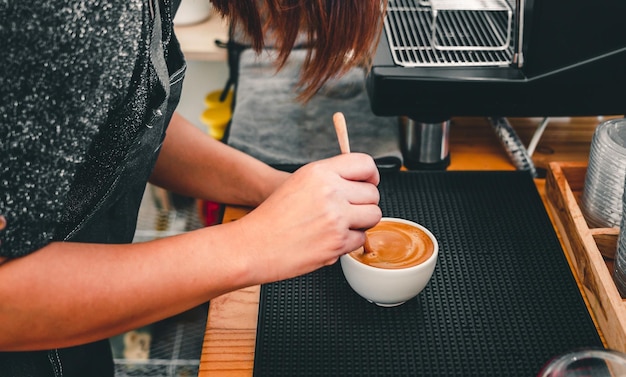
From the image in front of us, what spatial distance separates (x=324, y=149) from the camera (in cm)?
133

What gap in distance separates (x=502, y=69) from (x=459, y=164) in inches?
8.6

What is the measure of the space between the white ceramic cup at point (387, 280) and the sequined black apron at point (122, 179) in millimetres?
315

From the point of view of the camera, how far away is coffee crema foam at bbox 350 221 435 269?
89 cm

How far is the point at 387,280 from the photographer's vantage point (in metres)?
0.86

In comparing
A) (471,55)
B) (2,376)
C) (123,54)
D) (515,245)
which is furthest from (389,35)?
(2,376)

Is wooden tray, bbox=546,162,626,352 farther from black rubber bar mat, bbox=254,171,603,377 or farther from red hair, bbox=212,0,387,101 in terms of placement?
red hair, bbox=212,0,387,101

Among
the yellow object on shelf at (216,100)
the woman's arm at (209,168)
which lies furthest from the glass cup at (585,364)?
the yellow object on shelf at (216,100)

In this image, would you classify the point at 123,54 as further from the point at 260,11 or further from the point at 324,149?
the point at 324,149

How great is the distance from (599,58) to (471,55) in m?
0.22

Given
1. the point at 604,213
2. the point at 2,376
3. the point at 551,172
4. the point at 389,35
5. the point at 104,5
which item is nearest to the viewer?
the point at 104,5

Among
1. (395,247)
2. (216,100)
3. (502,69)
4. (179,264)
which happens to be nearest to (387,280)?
(395,247)

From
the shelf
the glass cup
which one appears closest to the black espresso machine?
the glass cup

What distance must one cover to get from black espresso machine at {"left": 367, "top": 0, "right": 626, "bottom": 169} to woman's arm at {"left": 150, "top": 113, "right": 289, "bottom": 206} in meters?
0.25

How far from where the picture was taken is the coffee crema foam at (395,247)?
89 centimetres
